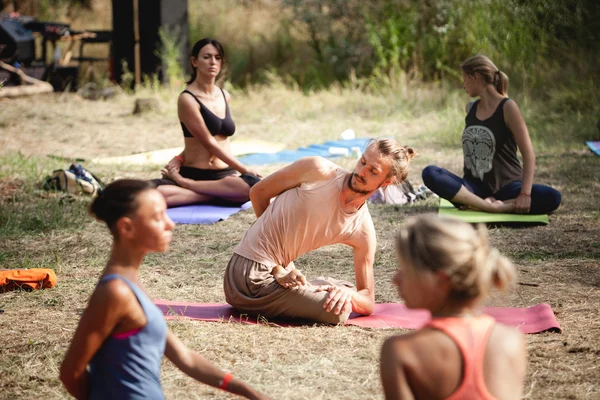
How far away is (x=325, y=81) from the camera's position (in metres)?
13.2

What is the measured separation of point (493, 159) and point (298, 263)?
6.08 ft

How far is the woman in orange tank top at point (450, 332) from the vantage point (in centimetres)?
186

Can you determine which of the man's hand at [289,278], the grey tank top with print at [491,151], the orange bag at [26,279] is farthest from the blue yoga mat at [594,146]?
the orange bag at [26,279]

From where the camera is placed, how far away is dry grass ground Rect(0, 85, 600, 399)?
3.22 meters

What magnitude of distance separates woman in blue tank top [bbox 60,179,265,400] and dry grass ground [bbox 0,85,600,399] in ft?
2.89

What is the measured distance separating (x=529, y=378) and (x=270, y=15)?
13.6 metres

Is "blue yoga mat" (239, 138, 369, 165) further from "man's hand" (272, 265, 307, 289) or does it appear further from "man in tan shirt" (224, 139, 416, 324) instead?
"man's hand" (272, 265, 307, 289)

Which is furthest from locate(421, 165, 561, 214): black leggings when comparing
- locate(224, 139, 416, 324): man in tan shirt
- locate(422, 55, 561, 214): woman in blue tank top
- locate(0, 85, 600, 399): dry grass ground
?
locate(224, 139, 416, 324): man in tan shirt

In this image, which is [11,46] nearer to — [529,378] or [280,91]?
[280,91]

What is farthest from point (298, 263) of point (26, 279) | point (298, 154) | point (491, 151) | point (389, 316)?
point (298, 154)

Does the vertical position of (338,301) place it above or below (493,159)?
below

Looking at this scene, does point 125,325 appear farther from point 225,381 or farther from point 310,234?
point 310,234

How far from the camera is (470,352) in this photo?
73.2 inches

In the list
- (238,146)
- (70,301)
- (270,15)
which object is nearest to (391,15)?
(270,15)
